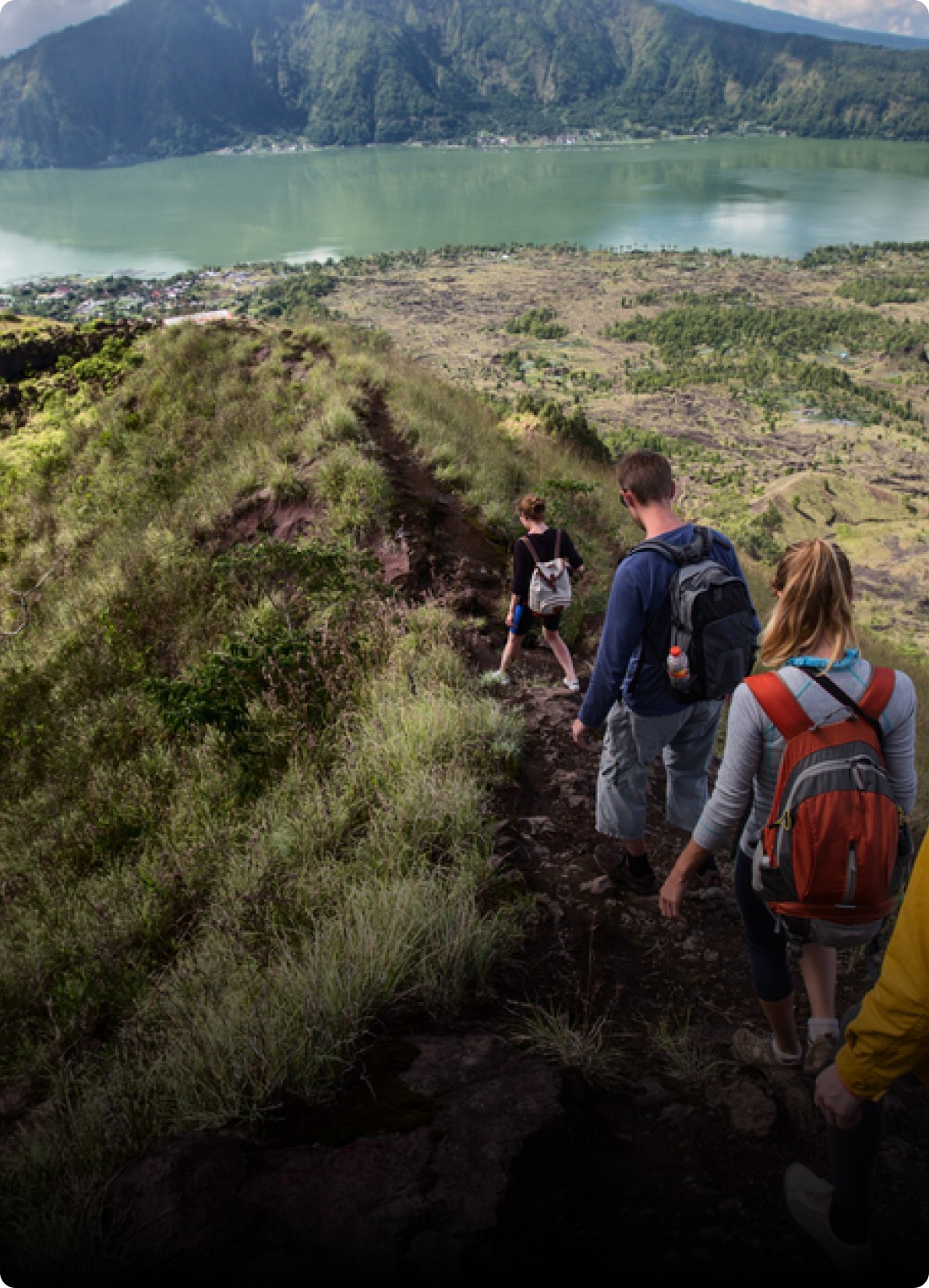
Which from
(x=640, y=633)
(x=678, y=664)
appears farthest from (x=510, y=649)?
(x=678, y=664)

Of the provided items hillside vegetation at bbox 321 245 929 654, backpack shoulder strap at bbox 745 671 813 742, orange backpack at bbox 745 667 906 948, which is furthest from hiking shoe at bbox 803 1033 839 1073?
hillside vegetation at bbox 321 245 929 654

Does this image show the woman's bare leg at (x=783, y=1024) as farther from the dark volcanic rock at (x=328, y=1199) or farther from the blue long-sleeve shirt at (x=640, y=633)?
the blue long-sleeve shirt at (x=640, y=633)

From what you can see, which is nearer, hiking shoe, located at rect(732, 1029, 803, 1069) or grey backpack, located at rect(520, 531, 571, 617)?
hiking shoe, located at rect(732, 1029, 803, 1069)

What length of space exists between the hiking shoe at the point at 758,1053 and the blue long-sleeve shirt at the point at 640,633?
1087 mm

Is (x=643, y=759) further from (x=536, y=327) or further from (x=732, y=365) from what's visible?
(x=536, y=327)

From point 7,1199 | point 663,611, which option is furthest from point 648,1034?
point 7,1199

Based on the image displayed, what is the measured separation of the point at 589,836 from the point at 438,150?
734 feet

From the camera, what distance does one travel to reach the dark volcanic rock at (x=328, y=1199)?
141 centimetres

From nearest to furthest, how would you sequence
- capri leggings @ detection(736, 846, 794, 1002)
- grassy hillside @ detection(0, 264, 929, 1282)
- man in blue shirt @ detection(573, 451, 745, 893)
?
grassy hillside @ detection(0, 264, 929, 1282) < capri leggings @ detection(736, 846, 794, 1002) < man in blue shirt @ detection(573, 451, 745, 893)

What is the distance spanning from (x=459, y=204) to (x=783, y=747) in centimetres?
12655

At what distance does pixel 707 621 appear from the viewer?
239 cm

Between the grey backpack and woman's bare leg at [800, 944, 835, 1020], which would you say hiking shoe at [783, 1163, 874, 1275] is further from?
the grey backpack

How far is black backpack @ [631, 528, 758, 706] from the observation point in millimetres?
2381

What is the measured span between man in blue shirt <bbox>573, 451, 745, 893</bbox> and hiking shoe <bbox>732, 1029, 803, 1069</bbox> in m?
0.74
